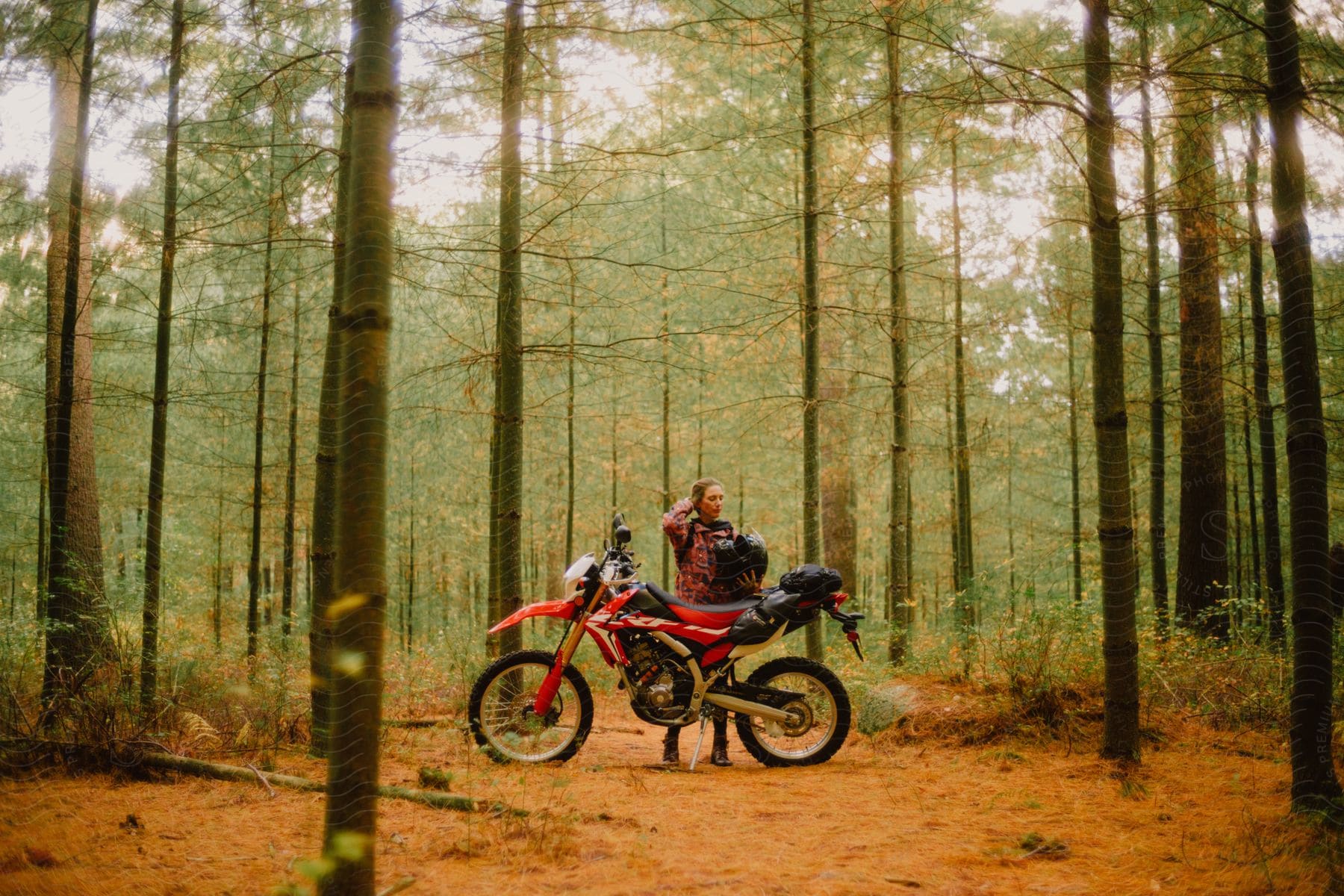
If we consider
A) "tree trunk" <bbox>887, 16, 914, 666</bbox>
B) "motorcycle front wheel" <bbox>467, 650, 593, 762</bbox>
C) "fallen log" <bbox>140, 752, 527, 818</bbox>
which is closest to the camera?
"fallen log" <bbox>140, 752, 527, 818</bbox>

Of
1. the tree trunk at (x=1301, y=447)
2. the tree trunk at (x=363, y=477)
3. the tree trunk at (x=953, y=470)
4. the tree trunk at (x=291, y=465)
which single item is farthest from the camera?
the tree trunk at (x=291, y=465)

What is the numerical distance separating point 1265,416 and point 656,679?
19.5 ft

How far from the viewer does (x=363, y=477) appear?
2.61m

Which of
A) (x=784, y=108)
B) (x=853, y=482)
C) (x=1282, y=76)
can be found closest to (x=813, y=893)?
(x=1282, y=76)

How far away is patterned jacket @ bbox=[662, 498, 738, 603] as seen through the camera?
19.6ft

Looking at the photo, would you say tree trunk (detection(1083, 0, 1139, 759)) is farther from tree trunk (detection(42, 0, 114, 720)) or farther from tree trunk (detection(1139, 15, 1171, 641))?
tree trunk (detection(42, 0, 114, 720))

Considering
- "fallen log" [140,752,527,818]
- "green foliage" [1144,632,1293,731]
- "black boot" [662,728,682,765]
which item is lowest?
"black boot" [662,728,682,765]

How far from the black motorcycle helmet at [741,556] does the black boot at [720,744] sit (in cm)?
98

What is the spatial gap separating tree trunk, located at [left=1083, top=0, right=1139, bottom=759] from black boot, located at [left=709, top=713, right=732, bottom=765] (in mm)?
2383

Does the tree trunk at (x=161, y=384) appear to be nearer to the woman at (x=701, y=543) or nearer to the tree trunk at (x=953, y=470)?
the woman at (x=701, y=543)

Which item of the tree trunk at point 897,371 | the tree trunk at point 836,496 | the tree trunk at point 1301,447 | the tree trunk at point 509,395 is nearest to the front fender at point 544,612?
the tree trunk at point 509,395

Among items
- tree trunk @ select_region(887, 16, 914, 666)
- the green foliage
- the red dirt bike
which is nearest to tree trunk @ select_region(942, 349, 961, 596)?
tree trunk @ select_region(887, 16, 914, 666)

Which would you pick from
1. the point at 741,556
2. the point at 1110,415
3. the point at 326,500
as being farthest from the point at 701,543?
the point at 1110,415

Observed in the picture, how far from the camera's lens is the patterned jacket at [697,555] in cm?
597
